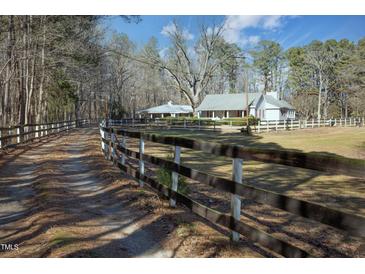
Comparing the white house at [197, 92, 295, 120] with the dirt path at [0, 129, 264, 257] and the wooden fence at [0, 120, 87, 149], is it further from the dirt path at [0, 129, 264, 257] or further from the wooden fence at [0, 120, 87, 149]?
the dirt path at [0, 129, 264, 257]

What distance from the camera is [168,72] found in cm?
6262

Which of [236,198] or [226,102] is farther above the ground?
[226,102]

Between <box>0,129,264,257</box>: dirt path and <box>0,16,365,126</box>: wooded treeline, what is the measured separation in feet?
38.9

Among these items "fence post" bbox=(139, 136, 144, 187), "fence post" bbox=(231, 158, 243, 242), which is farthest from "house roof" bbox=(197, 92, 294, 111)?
"fence post" bbox=(231, 158, 243, 242)

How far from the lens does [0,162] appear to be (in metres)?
11.5

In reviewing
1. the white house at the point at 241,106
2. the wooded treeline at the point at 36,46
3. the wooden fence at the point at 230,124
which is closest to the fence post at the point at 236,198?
the wooded treeline at the point at 36,46

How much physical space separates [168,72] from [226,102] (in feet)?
36.9

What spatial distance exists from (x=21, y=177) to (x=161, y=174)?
4.60 metres

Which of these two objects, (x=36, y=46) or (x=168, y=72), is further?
(x=168, y=72)

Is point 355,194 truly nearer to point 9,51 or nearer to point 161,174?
point 161,174

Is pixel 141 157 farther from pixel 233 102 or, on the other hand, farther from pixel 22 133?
pixel 233 102

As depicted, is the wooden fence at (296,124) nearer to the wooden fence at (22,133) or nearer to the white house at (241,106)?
the white house at (241,106)

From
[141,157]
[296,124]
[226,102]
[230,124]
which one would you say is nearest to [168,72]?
[226,102]

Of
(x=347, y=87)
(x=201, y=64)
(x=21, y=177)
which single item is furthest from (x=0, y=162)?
(x=347, y=87)
